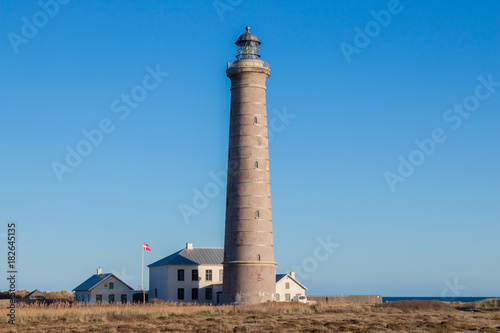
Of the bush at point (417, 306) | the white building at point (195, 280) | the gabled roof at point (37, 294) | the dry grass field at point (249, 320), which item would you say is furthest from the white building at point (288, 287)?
the gabled roof at point (37, 294)

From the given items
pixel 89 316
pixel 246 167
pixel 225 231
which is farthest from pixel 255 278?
pixel 89 316

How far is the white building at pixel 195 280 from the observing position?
204 feet

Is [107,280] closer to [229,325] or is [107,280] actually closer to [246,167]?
[246,167]

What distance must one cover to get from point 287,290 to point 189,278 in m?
8.90

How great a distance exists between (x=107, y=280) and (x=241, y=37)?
81.4 feet

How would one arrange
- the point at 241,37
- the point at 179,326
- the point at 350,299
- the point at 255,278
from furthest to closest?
1. the point at 350,299
2. the point at 241,37
3. the point at 255,278
4. the point at 179,326

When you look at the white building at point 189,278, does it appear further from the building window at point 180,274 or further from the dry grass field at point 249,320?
the dry grass field at point 249,320

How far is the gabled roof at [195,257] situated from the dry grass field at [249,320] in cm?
1541

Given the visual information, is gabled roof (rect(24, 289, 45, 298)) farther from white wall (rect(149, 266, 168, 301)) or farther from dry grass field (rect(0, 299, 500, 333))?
dry grass field (rect(0, 299, 500, 333))

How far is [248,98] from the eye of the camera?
53375 mm

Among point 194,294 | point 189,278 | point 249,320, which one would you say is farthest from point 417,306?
point 189,278

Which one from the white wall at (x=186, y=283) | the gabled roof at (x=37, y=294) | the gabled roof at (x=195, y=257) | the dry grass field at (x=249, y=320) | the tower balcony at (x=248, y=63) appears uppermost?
the tower balcony at (x=248, y=63)

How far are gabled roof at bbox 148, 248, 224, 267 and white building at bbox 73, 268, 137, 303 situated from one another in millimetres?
3819

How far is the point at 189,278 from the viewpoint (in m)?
63.0
